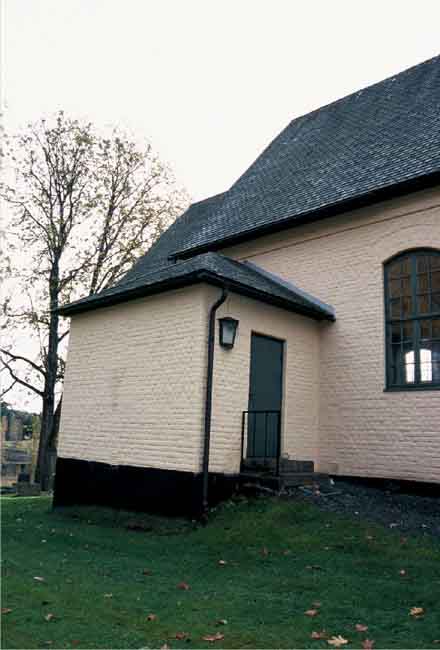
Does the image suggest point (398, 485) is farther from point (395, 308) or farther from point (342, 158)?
point (342, 158)

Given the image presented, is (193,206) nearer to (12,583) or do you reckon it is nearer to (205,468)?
(205,468)

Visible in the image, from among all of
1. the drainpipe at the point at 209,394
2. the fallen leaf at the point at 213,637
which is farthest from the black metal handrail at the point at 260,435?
the fallen leaf at the point at 213,637

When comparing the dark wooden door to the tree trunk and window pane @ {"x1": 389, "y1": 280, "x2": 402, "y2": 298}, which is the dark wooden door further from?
the tree trunk

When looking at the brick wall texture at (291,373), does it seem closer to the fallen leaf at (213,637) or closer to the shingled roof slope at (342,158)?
the shingled roof slope at (342,158)

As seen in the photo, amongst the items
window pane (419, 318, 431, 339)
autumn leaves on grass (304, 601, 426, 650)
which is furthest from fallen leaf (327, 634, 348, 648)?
window pane (419, 318, 431, 339)

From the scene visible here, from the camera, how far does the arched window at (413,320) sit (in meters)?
9.60

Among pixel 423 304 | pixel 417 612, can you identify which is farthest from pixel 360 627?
pixel 423 304

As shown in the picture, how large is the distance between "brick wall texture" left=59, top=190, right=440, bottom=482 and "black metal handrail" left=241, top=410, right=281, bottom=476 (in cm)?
21

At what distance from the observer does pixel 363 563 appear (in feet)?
19.7

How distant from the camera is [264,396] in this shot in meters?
9.95

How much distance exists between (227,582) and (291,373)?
538 cm

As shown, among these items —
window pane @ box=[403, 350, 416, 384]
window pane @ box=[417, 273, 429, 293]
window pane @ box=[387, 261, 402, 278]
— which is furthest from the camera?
window pane @ box=[387, 261, 402, 278]

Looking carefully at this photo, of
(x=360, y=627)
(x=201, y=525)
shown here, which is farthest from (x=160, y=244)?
(x=360, y=627)

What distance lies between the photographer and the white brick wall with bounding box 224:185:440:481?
30.9 ft
